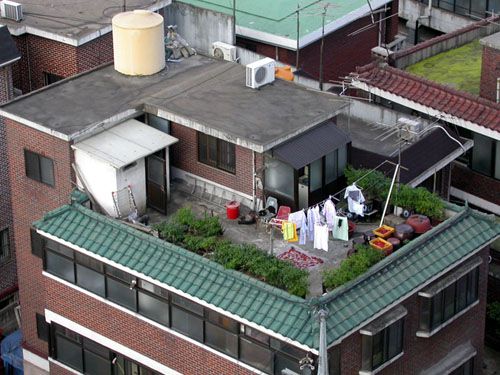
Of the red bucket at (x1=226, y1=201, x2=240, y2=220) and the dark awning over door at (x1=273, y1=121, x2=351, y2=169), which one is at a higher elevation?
the dark awning over door at (x1=273, y1=121, x2=351, y2=169)

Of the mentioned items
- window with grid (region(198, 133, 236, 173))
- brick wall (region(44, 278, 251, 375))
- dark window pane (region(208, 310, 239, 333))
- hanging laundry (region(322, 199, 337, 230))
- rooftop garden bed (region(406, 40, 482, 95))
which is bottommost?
brick wall (region(44, 278, 251, 375))

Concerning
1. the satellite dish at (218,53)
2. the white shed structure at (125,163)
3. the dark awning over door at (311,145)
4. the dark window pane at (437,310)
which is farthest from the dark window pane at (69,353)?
the satellite dish at (218,53)

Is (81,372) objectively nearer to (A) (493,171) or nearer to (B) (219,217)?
(B) (219,217)

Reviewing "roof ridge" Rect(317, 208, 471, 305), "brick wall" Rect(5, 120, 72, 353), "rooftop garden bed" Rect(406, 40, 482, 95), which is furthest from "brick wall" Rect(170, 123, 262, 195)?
"rooftop garden bed" Rect(406, 40, 482, 95)

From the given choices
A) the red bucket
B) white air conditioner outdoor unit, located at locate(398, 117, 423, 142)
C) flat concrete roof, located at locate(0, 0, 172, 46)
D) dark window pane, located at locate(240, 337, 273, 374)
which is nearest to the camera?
dark window pane, located at locate(240, 337, 273, 374)

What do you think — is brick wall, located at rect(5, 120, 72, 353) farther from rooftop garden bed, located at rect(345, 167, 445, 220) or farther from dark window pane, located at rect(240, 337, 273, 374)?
rooftop garden bed, located at rect(345, 167, 445, 220)

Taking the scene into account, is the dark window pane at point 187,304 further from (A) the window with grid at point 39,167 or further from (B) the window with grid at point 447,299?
(A) the window with grid at point 39,167
